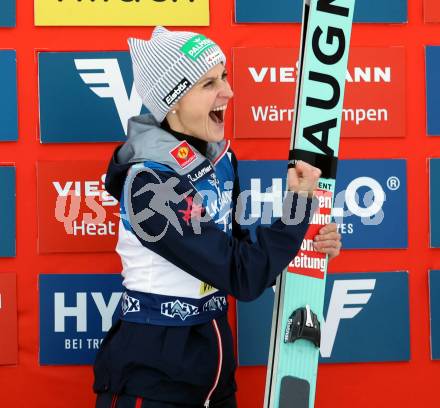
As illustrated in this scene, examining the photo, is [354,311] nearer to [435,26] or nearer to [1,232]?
[435,26]

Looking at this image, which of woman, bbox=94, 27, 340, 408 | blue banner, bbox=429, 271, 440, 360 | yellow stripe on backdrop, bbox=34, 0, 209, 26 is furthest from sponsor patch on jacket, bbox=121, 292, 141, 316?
blue banner, bbox=429, 271, 440, 360

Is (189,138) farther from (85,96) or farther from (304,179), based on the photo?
(85,96)

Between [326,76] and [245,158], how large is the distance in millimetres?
455

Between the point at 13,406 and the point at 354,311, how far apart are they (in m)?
1.02

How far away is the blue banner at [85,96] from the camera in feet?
6.03

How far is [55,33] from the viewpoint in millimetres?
1844

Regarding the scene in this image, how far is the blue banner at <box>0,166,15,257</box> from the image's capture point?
184cm

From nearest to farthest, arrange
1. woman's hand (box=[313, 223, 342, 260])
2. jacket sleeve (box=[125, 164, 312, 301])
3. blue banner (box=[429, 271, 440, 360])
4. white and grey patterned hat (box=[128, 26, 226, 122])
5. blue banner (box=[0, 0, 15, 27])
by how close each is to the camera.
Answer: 1. jacket sleeve (box=[125, 164, 312, 301])
2. white and grey patterned hat (box=[128, 26, 226, 122])
3. woman's hand (box=[313, 223, 342, 260])
4. blue banner (box=[0, 0, 15, 27])
5. blue banner (box=[429, 271, 440, 360])

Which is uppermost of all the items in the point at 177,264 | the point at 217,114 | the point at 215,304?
the point at 217,114

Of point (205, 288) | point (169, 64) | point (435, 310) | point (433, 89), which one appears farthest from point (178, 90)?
point (435, 310)

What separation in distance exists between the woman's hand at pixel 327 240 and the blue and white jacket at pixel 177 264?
0.60ft

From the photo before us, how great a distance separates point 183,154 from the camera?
1.34m

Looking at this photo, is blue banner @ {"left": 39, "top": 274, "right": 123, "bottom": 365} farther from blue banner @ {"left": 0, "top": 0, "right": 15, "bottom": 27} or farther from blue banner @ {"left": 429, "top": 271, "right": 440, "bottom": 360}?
blue banner @ {"left": 429, "top": 271, "right": 440, "bottom": 360}

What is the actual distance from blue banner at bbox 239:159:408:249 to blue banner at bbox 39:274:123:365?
46 cm
